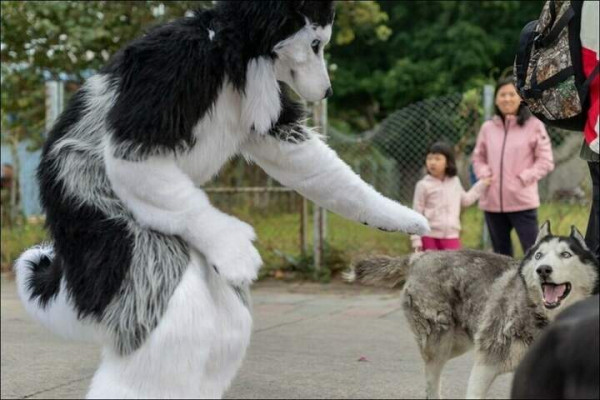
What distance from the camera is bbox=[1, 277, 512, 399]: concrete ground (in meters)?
5.01

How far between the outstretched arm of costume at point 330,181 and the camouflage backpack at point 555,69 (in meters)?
0.57

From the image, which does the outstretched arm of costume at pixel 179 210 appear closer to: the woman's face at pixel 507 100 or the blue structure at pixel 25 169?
the woman's face at pixel 507 100

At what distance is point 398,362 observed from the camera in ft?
18.7

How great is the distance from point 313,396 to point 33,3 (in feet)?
22.6

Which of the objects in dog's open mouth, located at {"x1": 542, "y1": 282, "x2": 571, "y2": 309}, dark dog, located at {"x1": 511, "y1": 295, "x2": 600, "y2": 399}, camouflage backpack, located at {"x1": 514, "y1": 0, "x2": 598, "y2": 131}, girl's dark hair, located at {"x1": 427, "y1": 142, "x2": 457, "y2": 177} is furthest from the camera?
girl's dark hair, located at {"x1": 427, "y1": 142, "x2": 457, "y2": 177}

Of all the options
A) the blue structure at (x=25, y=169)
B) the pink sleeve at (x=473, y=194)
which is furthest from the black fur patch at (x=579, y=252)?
the blue structure at (x=25, y=169)

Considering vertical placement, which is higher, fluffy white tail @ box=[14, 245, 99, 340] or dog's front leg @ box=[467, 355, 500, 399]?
fluffy white tail @ box=[14, 245, 99, 340]

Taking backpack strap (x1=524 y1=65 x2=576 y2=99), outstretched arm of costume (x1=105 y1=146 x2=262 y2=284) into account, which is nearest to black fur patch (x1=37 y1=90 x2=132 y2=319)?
outstretched arm of costume (x1=105 y1=146 x2=262 y2=284)

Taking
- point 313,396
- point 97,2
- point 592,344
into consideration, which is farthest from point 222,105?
point 97,2

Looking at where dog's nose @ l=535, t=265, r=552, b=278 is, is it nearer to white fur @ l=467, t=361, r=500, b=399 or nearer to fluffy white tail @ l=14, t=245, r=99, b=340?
white fur @ l=467, t=361, r=500, b=399

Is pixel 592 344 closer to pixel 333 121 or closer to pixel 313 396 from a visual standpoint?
pixel 313 396

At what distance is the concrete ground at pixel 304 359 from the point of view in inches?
197

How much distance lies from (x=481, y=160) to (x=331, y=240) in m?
2.73

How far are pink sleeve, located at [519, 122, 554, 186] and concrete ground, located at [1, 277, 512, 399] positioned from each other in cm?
151
